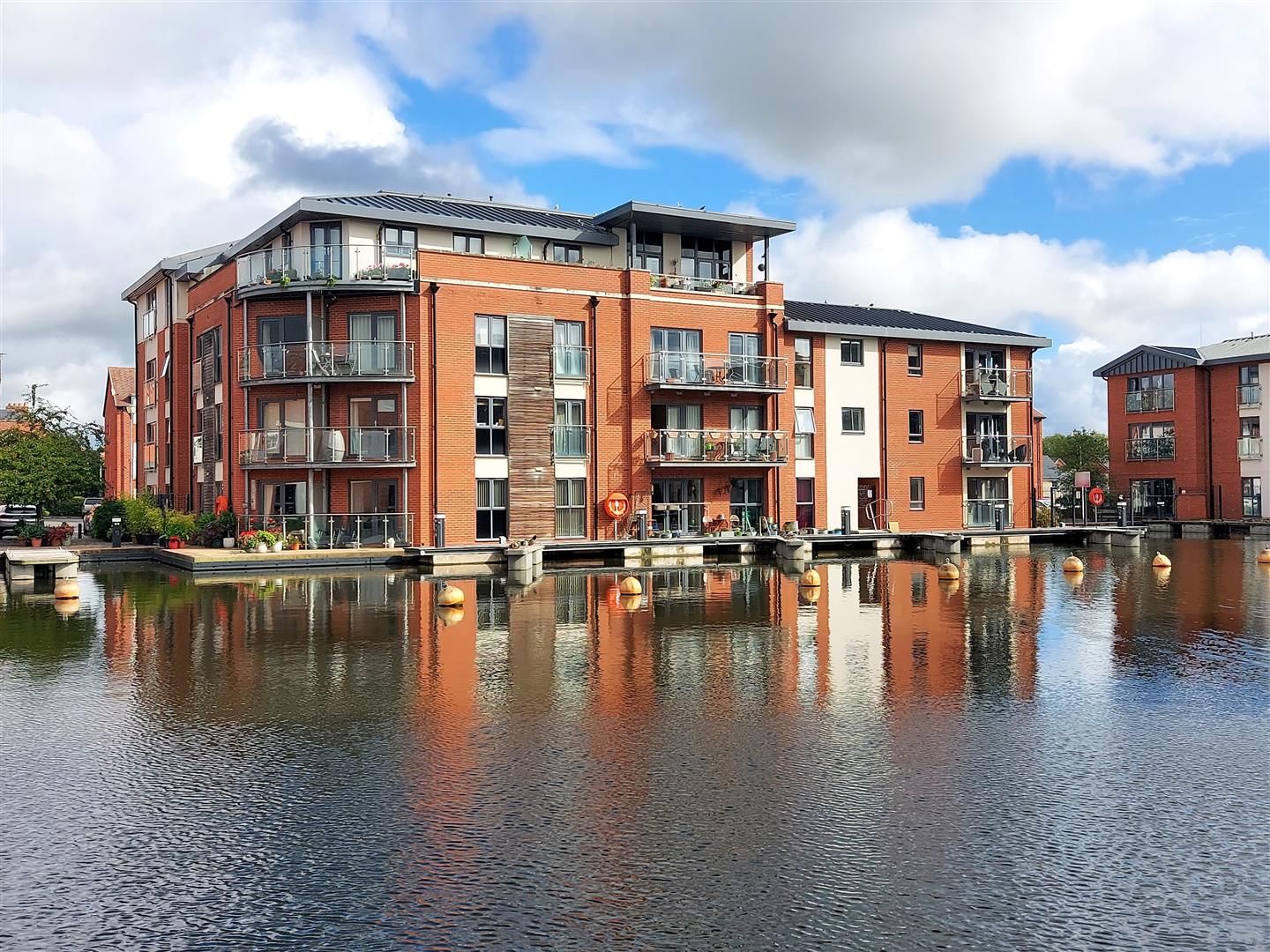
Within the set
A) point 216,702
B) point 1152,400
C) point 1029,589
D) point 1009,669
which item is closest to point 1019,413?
point 1152,400

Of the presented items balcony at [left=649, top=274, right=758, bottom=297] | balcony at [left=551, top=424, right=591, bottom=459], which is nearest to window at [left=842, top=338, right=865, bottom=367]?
balcony at [left=649, top=274, right=758, bottom=297]

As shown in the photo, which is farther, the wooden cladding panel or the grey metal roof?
the grey metal roof

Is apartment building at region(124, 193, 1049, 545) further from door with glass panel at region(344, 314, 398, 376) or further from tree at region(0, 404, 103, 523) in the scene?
tree at region(0, 404, 103, 523)

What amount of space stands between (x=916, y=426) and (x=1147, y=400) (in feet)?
86.4

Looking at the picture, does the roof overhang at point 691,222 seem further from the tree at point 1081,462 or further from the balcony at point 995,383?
the tree at point 1081,462

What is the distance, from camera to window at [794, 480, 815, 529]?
47531mm

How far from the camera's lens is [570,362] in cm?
4209

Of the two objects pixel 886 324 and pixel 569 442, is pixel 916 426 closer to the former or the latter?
pixel 886 324

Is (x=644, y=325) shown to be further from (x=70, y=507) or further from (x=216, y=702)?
(x=70, y=507)

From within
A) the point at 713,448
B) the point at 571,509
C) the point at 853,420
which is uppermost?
the point at 853,420

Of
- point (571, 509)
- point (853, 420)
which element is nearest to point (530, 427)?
point (571, 509)

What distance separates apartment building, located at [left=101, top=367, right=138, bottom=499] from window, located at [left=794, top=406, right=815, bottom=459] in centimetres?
4097

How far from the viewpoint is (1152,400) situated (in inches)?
2689

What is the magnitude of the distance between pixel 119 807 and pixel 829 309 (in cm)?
4655
